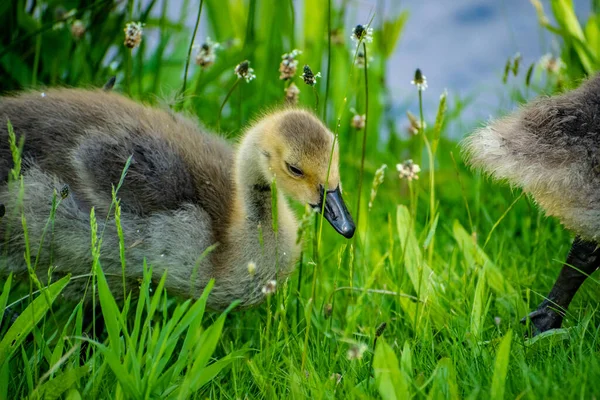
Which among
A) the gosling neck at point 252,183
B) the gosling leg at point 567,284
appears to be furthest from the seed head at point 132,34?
the gosling leg at point 567,284

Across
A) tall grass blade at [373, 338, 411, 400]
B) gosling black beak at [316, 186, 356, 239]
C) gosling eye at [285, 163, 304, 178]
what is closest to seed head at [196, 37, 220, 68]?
gosling eye at [285, 163, 304, 178]

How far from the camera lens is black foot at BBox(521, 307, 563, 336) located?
272cm

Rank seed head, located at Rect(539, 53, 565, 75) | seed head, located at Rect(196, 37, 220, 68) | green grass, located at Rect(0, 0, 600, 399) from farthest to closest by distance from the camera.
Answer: seed head, located at Rect(539, 53, 565, 75) → seed head, located at Rect(196, 37, 220, 68) → green grass, located at Rect(0, 0, 600, 399)

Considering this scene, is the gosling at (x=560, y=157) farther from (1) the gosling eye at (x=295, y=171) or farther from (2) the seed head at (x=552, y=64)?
(2) the seed head at (x=552, y=64)

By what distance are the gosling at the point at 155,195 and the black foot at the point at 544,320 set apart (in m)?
0.79

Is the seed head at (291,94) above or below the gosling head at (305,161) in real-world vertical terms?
above

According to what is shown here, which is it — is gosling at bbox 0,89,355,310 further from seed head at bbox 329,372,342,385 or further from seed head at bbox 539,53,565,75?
seed head at bbox 539,53,565,75

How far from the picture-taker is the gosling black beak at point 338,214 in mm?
2596

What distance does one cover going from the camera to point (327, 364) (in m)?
2.46

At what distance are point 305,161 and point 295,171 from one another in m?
0.08

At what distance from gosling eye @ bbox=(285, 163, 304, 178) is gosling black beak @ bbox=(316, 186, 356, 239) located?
0.37ft

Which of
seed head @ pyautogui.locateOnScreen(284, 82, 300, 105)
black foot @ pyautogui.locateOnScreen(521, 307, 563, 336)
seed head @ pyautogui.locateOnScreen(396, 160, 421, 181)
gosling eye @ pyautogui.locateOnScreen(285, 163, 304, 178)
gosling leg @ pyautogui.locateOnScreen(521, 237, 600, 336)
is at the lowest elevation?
black foot @ pyautogui.locateOnScreen(521, 307, 563, 336)

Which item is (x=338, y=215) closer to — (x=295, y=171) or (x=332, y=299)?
(x=295, y=171)

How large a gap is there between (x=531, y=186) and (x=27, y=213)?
182 centimetres
